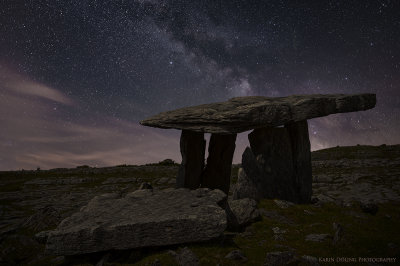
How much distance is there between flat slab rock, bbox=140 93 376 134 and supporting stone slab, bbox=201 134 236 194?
9.26 ft

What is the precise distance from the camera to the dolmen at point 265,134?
10.5 meters

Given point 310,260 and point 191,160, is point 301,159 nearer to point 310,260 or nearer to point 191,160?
point 191,160

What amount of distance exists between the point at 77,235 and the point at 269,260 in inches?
171

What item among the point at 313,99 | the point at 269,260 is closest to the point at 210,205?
the point at 269,260

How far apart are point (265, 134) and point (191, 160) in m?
3.72

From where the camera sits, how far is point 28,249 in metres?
7.55

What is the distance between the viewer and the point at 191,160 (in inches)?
521

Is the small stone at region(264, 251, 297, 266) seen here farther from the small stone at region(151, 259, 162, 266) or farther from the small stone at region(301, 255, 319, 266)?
the small stone at region(151, 259, 162, 266)

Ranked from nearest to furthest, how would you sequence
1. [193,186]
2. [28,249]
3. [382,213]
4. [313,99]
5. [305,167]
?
[28,249], [382,213], [313,99], [305,167], [193,186]

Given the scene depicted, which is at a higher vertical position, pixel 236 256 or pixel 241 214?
pixel 241 214

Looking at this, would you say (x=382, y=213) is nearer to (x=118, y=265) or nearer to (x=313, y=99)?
(x=313, y=99)

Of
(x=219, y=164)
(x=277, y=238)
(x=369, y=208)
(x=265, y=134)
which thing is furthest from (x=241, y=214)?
(x=219, y=164)

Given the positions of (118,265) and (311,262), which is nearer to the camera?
(311,262)

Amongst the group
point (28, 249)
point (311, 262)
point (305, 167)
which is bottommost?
point (28, 249)
